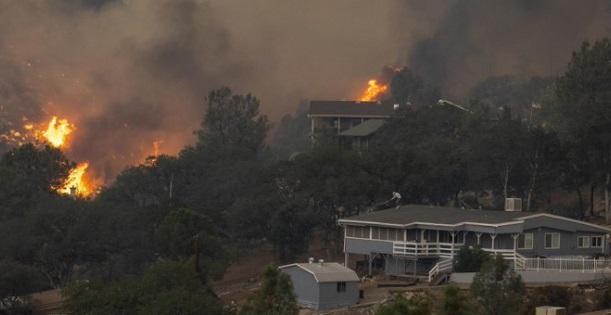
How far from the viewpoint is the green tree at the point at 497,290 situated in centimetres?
5238

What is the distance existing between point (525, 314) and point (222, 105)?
7841cm

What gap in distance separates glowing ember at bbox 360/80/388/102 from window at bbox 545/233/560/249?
301ft

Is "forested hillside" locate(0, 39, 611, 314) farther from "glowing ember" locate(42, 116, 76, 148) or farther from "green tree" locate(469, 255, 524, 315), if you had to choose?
"green tree" locate(469, 255, 524, 315)

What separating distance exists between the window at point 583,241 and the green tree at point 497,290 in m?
25.9

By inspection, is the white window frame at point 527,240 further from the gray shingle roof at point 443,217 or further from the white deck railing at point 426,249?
the white deck railing at point 426,249

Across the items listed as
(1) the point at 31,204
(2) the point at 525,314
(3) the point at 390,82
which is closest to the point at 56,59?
(1) the point at 31,204

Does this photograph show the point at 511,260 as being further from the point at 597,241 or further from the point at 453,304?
the point at 453,304

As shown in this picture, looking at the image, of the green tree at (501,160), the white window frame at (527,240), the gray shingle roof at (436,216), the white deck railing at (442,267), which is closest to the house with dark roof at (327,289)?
the white deck railing at (442,267)

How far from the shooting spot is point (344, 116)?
448 ft

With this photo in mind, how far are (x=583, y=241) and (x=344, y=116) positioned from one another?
196 feet

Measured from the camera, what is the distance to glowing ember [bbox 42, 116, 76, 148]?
394 ft

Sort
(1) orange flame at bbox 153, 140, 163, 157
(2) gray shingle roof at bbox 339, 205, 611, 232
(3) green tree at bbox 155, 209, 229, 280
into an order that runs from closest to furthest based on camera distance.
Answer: (2) gray shingle roof at bbox 339, 205, 611, 232
(3) green tree at bbox 155, 209, 229, 280
(1) orange flame at bbox 153, 140, 163, 157

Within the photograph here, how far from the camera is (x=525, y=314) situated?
58.5 m

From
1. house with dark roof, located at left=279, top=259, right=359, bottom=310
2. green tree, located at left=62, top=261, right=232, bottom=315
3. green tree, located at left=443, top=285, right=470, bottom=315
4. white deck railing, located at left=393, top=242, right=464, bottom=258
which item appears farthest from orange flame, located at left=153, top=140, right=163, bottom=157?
green tree, located at left=443, top=285, right=470, bottom=315
